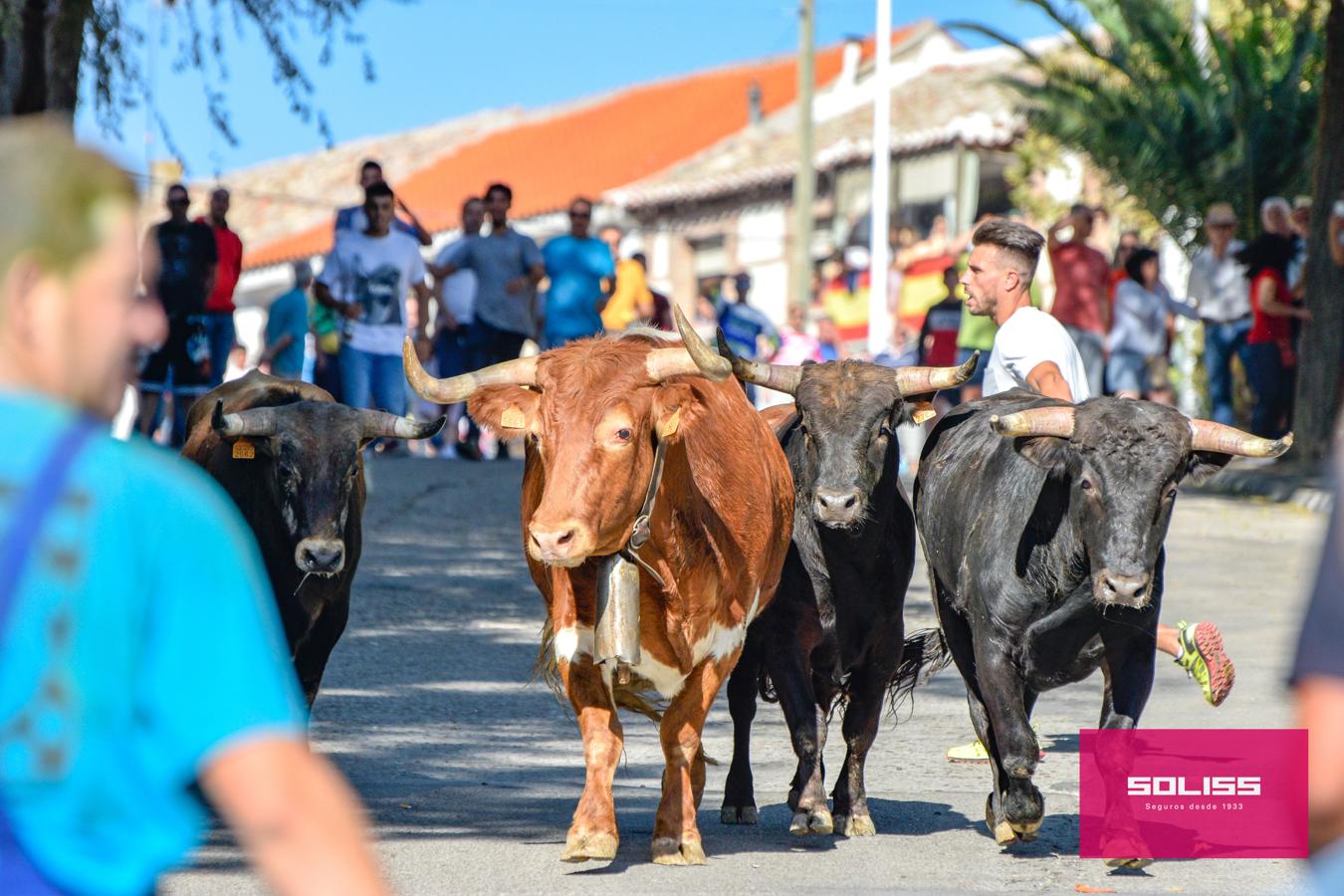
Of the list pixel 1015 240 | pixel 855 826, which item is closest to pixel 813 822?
pixel 855 826

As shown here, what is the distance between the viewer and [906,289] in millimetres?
25609

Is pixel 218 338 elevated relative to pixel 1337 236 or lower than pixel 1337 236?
lower

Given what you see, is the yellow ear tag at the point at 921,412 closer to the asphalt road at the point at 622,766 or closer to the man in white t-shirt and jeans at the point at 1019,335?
the man in white t-shirt and jeans at the point at 1019,335

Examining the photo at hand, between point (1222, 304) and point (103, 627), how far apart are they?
642 inches

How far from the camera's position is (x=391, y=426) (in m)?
7.62

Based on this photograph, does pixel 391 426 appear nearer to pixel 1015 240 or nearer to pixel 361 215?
pixel 1015 240

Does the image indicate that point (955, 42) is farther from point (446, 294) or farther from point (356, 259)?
point (356, 259)

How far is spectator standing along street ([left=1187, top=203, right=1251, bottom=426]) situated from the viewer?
17.5 metres

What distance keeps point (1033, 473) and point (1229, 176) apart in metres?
15.4

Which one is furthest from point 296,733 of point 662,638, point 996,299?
point 996,299

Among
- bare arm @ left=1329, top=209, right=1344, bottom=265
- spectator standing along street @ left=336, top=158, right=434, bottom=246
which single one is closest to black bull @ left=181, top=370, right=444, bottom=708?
spectator standing along street @ left=336, top=158, right=434, bottom=246

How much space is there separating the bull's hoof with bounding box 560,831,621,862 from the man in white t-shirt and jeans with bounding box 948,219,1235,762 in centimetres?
260

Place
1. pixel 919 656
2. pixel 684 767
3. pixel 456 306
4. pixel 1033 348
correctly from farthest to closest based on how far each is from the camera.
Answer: pixel 456 306 → pixel 919 656 → pixel 1033 348 → pixel 684 767

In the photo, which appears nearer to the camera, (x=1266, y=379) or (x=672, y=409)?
(x=672, y=409)
